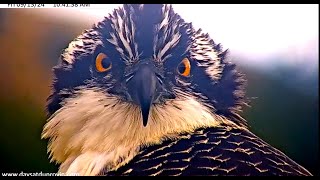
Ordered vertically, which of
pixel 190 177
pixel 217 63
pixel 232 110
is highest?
pixel 217 63

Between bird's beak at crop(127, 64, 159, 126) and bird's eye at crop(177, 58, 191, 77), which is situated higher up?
bird's eye at crop(177, 58, 191, 77)

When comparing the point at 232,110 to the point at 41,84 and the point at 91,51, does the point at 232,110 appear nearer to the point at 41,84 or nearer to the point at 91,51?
the point at 91,51

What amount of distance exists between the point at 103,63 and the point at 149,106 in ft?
0.63

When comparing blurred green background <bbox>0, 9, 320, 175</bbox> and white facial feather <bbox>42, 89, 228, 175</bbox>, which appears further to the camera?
blurred green background <bbox>0, 9, 320, 175</bbox>

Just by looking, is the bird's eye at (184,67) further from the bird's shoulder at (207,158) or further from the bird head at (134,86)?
the bird's shoulder at (207,158)

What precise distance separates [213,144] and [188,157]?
79 millimetres

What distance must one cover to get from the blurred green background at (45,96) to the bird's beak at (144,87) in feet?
0.94

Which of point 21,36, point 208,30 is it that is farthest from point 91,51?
point 208,30

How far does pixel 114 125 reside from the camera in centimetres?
158

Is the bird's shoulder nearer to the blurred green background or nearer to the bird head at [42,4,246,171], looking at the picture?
the bird head at [42,4,246,171]

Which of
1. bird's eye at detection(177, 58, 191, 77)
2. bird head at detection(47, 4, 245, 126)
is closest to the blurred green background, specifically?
bird head at detection(47, 4, 245, 126)

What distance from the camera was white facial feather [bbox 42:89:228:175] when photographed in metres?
1.54

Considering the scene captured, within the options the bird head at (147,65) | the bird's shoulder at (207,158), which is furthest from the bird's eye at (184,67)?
the bird's shoulder at (207,158)

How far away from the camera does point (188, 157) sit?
1.50 metres
